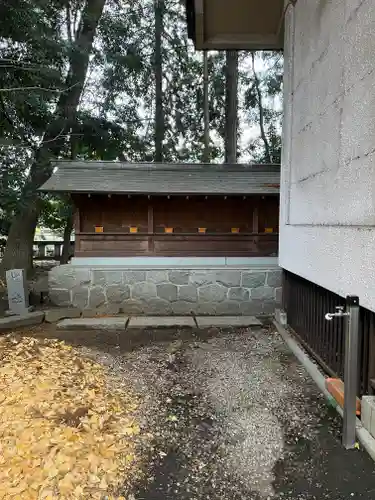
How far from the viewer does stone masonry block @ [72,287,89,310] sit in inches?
260

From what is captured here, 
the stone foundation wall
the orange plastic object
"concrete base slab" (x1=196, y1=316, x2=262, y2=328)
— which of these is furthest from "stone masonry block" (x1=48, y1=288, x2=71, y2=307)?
the orange plastic object

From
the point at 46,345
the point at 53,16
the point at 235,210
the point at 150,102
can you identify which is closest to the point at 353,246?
the point at 46,345

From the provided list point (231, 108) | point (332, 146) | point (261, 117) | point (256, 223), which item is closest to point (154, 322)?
point (256, 223)

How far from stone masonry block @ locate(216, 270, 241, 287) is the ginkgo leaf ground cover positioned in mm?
3376

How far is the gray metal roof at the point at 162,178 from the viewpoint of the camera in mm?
6523

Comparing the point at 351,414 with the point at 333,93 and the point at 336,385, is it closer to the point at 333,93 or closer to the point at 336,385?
the point at 336,385

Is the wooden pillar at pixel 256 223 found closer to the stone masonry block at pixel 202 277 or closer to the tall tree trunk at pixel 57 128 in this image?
the stone masonry block at pixel 202 277

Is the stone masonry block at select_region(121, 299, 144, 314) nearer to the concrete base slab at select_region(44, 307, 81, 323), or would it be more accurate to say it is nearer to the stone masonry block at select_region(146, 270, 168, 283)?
the stone masonry block at select_region(146, 270, 168, 283)

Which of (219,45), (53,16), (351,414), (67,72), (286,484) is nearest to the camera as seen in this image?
(286,484)

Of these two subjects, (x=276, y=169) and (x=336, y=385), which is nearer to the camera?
(x=336, y=385)

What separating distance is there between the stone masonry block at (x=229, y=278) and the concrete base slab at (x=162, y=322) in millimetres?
980

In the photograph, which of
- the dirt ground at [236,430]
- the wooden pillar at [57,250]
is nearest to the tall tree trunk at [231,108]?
the wooden pillar at [57,250]

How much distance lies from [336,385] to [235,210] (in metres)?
4.70

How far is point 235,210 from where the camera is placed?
7.13m
